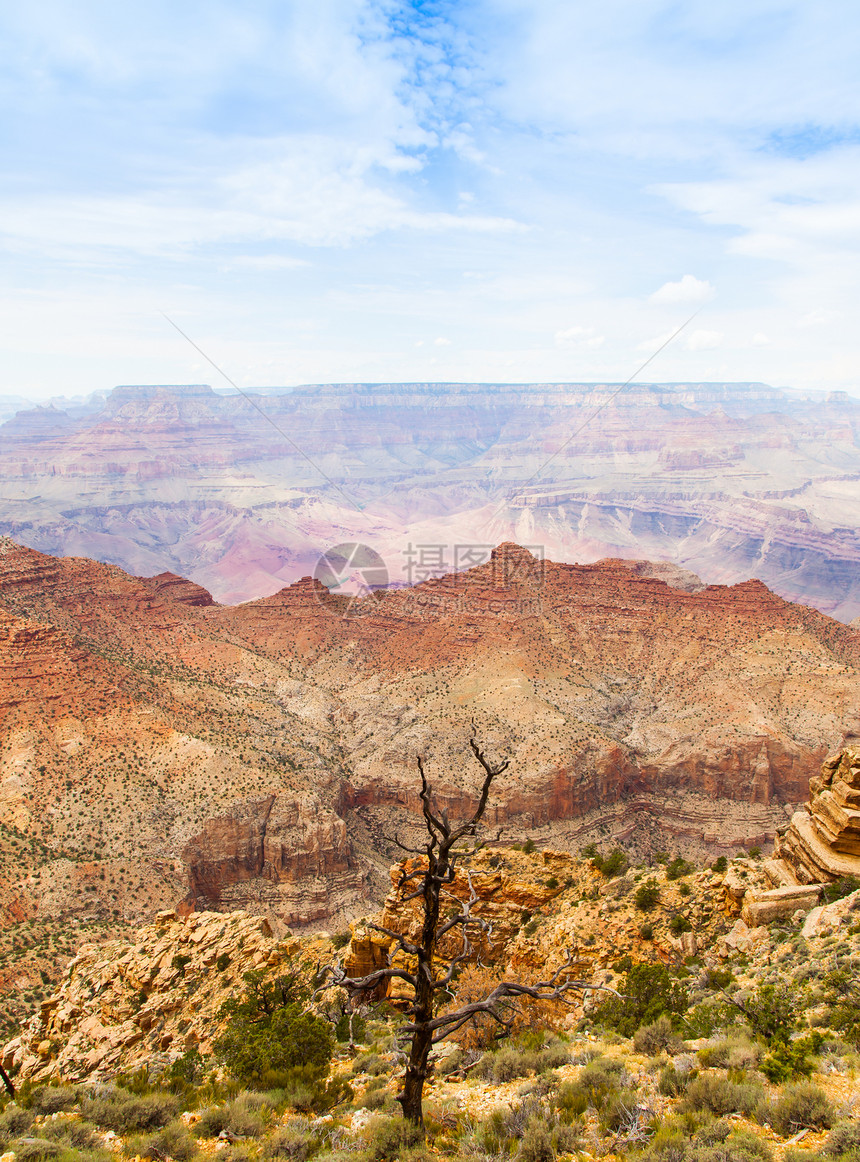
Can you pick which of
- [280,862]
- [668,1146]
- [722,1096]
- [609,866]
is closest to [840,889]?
[609,866]

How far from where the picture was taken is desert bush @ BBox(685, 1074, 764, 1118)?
1048 centimetres

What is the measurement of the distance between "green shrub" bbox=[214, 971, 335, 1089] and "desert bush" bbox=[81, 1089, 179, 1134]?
256 centimetres

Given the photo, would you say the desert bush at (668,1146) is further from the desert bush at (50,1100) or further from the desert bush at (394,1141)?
the desert bush at (50,1100)

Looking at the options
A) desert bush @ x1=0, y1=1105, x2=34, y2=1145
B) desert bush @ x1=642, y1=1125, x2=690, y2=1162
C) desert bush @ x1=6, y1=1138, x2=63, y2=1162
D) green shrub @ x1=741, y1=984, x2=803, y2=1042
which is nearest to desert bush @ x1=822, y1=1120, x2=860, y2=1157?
desert bush @ x1=642, y1=1125, x2=690, y2=1162

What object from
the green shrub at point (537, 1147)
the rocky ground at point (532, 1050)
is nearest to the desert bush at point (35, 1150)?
the rocky ground at point (532, 1050)

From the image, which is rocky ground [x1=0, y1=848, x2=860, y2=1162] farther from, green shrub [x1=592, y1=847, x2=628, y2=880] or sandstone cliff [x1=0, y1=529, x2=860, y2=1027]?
sandstone cliff [x1=0, y1=529, x2=860, y2=1027]

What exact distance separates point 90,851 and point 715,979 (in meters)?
37.7

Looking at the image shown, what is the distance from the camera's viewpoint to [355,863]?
54.7m

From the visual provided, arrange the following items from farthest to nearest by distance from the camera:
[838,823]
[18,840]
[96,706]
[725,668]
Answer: [725,668]
[96,706]
[18,840]
[838,823]

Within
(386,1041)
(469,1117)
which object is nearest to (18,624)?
(386,1041)

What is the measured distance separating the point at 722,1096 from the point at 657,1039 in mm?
4202

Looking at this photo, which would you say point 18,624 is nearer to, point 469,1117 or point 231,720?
point 231,720

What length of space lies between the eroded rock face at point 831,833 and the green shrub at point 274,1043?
1652 cm

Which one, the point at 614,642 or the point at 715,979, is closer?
the point at 715,979
